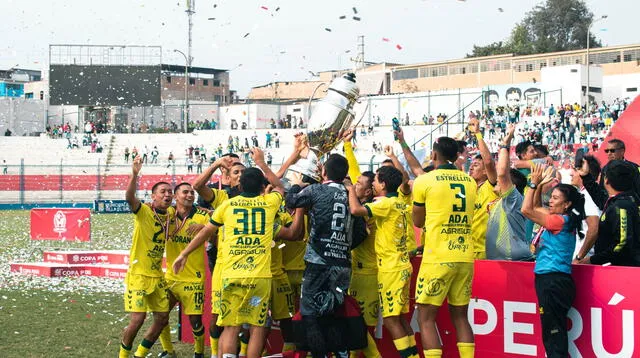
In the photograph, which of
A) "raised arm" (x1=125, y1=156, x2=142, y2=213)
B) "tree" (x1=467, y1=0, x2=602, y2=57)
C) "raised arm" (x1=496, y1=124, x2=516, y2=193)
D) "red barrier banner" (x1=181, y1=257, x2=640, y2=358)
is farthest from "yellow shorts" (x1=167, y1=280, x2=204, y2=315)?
"tree" (x1=467, y1=0, x2=602, y2=57)

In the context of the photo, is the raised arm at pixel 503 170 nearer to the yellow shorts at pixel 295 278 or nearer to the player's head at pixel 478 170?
the player's head at pixel 478 170

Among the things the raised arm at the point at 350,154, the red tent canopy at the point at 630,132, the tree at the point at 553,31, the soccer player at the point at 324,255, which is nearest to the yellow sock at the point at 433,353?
the soccer player at the point at 324,255

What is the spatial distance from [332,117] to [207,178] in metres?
1.41

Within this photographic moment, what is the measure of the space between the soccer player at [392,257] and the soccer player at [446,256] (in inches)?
7.3

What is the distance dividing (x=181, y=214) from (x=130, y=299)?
1.03 meters

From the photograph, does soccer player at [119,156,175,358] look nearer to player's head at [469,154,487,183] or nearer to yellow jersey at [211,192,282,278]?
yellow jersey at [211,192,282,278]

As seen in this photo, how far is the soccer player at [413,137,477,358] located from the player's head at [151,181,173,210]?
8.81ft

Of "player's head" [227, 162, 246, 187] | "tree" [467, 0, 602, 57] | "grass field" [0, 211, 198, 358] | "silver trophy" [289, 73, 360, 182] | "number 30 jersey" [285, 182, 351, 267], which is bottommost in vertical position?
"grass field" [0, 211, 198, 358]

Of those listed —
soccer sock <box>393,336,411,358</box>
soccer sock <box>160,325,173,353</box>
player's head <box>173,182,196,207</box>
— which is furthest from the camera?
soccer sock <box>160,325,173,353</box>

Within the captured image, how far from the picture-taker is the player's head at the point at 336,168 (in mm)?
7398

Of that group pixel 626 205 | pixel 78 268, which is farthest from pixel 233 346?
pixel 78 268

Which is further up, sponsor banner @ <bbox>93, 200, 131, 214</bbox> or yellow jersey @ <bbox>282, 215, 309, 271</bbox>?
yellow jersey @ <bbox>282, 215, 309, 271</bbox>

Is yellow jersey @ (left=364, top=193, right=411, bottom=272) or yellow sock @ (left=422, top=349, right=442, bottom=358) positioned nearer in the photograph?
yellow sock @ (left=422, top=349, right=442, bottom=358)

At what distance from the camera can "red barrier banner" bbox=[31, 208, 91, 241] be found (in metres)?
21.3
